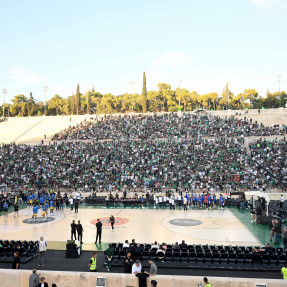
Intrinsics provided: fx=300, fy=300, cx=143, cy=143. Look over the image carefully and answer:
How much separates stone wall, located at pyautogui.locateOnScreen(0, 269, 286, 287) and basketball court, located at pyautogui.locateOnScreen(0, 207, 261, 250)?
→ 5.97 metres

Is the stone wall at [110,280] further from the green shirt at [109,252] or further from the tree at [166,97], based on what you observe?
the tree at [166,97]

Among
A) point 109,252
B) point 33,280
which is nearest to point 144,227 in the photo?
point 109,252

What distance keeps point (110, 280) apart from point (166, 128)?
135 feet

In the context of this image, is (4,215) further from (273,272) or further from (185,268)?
(273,272)

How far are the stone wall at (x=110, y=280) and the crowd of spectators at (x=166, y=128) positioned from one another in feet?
125

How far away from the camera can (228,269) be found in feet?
41.3

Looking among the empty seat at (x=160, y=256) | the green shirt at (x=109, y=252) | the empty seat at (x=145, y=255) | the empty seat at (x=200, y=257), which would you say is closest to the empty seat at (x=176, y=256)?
the empty seat at (x=160, y=256)

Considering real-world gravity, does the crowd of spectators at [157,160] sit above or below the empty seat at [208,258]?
above

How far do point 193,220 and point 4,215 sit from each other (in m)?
15.3

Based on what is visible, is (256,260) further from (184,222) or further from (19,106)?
(19,106)

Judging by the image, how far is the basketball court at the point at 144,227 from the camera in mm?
17844

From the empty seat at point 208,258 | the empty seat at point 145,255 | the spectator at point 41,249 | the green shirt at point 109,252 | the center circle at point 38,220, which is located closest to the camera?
the green shirt at point 109,252

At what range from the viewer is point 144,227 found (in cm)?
2048

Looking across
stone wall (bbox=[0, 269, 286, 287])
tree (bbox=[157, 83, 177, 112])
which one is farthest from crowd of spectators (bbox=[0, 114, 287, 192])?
tree (bbox=[157, 83, 177, 112])
